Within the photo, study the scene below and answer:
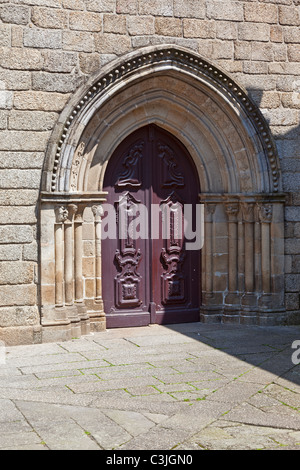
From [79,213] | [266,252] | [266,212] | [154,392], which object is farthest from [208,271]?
[154,392]

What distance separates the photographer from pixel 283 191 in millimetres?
8734

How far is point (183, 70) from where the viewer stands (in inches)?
329

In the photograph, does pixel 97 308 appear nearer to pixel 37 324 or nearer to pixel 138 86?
pixel 37 324

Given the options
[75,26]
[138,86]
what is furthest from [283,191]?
[75,26]

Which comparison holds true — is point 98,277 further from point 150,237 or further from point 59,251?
point 150,237

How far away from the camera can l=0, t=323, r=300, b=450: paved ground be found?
4.57 metres

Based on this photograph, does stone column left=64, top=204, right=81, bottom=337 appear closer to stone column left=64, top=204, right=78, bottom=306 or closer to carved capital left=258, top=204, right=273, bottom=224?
stone column left=64, top=204, right=78, bottom=306

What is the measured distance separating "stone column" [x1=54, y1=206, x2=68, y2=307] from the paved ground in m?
0.56

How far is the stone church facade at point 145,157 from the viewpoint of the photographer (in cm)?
770

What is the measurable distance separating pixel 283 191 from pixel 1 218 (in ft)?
11.4

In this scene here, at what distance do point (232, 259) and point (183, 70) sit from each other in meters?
2.42

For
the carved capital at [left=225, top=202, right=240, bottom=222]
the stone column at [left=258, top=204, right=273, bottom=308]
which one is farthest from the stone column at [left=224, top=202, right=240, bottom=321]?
the stone column at [left=258, top=204, right=273, bottom=308]
